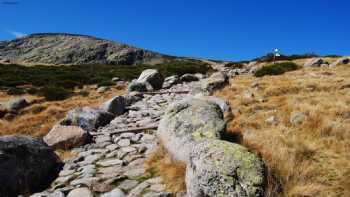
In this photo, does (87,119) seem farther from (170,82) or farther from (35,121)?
(170,82)

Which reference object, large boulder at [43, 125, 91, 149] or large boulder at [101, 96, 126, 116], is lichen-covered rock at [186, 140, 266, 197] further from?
large boulder at [101, 96, 126, 116]

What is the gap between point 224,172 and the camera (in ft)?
18.3

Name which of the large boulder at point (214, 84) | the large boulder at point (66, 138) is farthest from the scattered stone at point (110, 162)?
the large boulder at point (214, 84)

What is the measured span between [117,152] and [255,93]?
27.4ft

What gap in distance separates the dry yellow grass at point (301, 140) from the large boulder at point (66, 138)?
14.7 ft

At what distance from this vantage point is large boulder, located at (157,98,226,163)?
7.62 m

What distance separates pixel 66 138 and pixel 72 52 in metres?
109

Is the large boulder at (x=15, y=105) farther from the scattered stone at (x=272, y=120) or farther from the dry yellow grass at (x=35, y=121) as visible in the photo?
the scattered stone at (x=272, y=120)

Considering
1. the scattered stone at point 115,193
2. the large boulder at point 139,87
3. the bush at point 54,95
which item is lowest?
the scattered stone at point 115,193

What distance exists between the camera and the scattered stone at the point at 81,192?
23.0 ft

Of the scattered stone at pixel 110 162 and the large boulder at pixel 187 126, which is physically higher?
the large boulder at pixel 187 126

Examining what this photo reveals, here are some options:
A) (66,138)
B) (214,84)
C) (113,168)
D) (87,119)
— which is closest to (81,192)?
(113,168)

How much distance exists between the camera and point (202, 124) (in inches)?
316

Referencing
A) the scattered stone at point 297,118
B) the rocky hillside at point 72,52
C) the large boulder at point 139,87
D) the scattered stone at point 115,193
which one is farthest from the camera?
the rocky hillside at point 72,52
